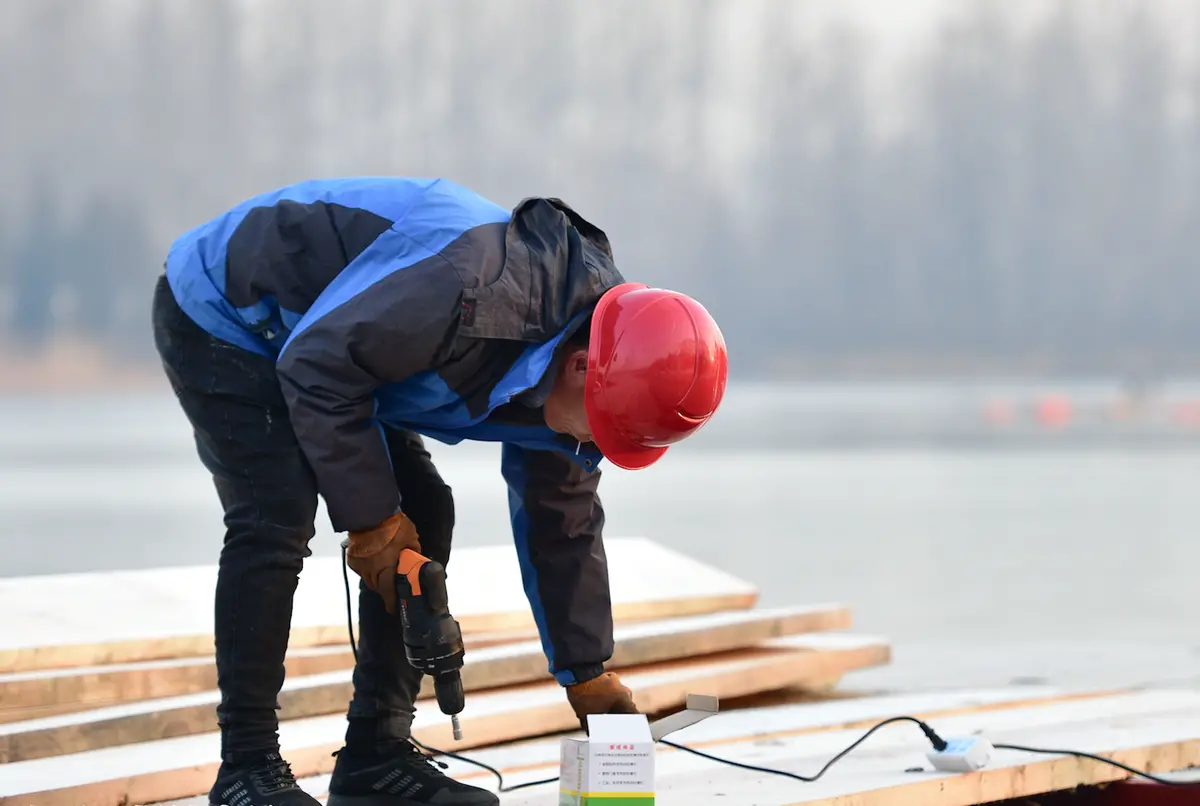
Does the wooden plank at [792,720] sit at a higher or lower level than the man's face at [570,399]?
lower

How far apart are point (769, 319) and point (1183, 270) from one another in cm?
1609

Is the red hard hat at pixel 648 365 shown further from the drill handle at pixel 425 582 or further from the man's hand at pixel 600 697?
the man's hand at pixel 600 697

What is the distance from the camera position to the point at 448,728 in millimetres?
2945

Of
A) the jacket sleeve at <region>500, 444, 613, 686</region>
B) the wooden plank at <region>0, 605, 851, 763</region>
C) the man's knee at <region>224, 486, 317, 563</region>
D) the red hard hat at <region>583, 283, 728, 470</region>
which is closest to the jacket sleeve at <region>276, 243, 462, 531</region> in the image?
the man's knee at <region>224, 486, 317, 563</region>

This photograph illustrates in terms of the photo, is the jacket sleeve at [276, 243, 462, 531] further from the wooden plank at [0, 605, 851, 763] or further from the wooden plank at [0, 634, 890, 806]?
the wooden plank at [0, 605, 851, 763]

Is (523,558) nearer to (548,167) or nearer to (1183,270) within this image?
(548,167)

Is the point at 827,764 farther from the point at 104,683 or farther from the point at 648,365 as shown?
the point at 104,683

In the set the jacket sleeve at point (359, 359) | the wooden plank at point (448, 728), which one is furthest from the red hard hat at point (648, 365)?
the wooden plank at point (448, 728)

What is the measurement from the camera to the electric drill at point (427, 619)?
201 centimetres

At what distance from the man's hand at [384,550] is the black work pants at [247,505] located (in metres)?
0.13

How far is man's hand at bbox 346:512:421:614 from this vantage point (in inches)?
81.0

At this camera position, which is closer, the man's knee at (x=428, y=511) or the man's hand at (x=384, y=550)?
the man's hand at (x=384, y=550)

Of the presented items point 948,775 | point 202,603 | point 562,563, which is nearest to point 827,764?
point 948,775

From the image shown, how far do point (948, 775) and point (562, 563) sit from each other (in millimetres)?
766
